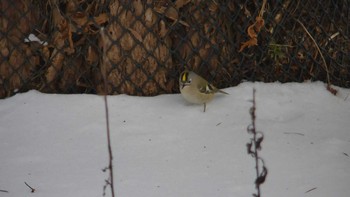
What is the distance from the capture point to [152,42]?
4430 millimetres

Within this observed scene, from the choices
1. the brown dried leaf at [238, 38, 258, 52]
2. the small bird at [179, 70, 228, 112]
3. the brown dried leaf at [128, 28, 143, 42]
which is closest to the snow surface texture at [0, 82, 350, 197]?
the small bird at [179, 70, 228, 112]

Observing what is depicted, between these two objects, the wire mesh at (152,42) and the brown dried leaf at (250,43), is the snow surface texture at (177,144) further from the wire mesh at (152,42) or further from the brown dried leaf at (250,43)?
the brown dried leaf at (250,43)

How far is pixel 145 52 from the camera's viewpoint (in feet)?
14.6

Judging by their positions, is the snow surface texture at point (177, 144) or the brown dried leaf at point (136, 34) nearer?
the snow surface texture at point (177, 144)

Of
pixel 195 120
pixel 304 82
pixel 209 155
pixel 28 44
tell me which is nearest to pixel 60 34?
pixel 28 44

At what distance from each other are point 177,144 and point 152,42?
3.34 ft

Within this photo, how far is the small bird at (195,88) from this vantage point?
4.21m

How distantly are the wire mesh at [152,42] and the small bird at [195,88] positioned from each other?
0.97 ft

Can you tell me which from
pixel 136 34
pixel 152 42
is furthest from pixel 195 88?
pixel 136 34

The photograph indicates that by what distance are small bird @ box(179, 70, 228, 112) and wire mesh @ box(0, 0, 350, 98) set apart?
0.30 metres

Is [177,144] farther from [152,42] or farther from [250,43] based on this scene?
[250,43]

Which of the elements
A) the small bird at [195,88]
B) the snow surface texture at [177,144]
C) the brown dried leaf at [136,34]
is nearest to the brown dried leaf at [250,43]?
the snow surface texture at [177,144]

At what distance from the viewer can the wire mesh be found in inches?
171

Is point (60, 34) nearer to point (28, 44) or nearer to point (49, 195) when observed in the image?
point (28, 44)
